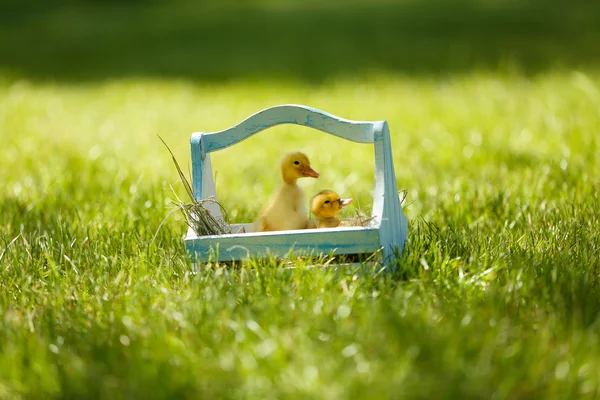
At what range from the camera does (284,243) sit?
2367 mm

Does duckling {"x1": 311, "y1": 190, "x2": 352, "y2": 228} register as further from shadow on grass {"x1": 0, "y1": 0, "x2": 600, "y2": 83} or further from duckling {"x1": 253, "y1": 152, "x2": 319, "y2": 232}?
shadow on grass {"x1": 0, "y1": 0, "x2": 600, "y2": 83}

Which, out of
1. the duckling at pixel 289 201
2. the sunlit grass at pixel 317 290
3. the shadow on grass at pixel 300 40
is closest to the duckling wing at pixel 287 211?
the duckling at pixel 289 201

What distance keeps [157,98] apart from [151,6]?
877 centimetres

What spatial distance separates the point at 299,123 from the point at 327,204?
0.28 meters

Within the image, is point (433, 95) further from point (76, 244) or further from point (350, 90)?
point (76, 244)

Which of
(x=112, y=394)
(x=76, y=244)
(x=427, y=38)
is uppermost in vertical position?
(x=427, y=38)

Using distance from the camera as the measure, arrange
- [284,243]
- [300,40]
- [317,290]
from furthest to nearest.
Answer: [300,40] → [284,243] → [317,290]

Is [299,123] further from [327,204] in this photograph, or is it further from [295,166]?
[327,204]

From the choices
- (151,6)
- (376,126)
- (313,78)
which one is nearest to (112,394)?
(376,126)

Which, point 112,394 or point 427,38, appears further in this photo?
point 427,38

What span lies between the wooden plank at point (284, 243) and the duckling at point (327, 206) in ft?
0.81

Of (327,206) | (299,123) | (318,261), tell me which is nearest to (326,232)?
(318,261)

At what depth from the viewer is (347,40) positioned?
10609 mm

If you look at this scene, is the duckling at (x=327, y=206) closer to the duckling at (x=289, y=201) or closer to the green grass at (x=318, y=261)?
the duckling at (x=289, y=201)
